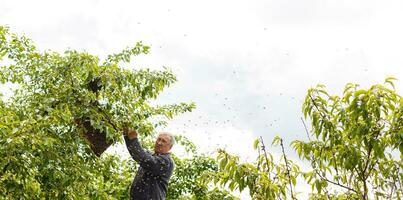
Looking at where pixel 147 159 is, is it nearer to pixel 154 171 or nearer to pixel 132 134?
pixel 154 171

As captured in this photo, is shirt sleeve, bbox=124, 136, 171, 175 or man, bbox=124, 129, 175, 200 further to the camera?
man, bbox=124, 129, 175, 200

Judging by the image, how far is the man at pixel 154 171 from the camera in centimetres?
694

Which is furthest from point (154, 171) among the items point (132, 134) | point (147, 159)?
point (132, 134)

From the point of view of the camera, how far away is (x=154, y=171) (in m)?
6.97

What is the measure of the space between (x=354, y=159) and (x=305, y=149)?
2.24 ft

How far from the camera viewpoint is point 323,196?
22.2ft

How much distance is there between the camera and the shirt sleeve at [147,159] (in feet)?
22.3

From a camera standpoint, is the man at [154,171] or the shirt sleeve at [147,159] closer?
the shirt sleeve at [147,159]

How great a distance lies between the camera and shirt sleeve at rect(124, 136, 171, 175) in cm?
679

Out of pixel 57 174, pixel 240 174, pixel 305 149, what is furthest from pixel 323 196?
pixel 57 174

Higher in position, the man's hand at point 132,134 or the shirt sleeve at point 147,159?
the man's hand at point 132,134

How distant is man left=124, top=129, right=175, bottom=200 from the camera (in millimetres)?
6938

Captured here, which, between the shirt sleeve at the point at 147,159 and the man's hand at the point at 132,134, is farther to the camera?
the man's hand at the point at 132,134

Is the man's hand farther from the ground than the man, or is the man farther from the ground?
the man's hand
